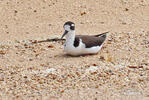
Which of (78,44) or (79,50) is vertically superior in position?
(78,44)

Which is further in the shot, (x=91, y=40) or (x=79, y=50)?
(x=91, y=40)

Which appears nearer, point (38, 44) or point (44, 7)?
point (38, 44)

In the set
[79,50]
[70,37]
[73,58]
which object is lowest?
[73,58]

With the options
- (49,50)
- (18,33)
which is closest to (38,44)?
(49,50)

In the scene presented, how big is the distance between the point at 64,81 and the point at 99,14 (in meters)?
5.30

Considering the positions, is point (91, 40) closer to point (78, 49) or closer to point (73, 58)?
point (78, 49)

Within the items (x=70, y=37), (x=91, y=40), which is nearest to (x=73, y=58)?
(x=70, y=37)

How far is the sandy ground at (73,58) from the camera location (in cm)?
A: 758

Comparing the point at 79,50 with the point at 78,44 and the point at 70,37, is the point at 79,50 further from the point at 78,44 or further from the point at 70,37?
the point at 70,37

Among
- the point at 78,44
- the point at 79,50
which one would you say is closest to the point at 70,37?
the point at 78,44

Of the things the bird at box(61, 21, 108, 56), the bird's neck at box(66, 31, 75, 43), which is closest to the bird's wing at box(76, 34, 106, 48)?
the bird at box(61, 21, 108, 56)

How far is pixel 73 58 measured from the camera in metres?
9.18

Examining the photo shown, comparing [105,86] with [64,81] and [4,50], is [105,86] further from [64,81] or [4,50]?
[4,50]

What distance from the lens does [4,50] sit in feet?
32.9
